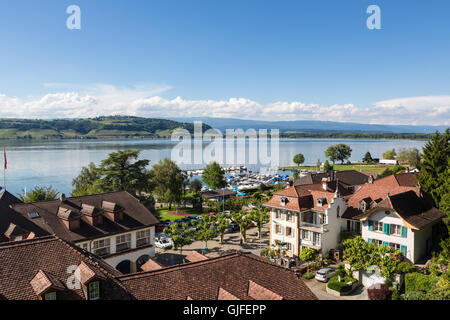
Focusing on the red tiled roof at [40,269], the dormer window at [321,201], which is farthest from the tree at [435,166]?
the red tiled roof at [40,269]

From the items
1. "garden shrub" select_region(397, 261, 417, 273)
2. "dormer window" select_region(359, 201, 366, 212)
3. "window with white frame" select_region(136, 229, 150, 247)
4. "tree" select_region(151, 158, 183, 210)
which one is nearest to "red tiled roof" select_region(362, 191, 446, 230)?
"dormer window" select_region(359, 201, 366, 212)

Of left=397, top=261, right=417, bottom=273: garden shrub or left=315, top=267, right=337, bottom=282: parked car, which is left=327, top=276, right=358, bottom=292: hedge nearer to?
left=315, top=267, right=337, bottom=282: parked car

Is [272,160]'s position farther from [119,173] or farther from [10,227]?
[10,227]

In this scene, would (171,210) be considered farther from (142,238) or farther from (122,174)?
(142,238)

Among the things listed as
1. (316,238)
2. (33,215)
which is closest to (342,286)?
(316,238)

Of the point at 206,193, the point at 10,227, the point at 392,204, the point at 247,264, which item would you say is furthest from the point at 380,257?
the point at 206,193

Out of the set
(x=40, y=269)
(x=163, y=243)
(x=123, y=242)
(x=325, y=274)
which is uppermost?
(x=40, y=269)

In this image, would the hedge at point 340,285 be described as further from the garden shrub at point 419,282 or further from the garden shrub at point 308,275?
the garden shrub at point 419,282
